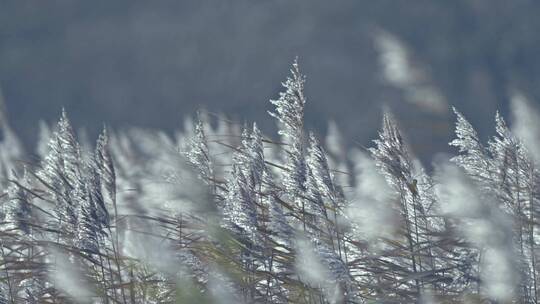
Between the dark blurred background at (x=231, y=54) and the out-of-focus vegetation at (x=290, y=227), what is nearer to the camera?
the out-of-focus vegetation at (x=290, y=227)

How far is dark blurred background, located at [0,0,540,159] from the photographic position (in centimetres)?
2961

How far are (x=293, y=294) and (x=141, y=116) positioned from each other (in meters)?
28.6

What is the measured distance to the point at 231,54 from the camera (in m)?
40.1

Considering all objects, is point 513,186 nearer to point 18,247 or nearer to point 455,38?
point 18,247

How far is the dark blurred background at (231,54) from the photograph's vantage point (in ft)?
97.1

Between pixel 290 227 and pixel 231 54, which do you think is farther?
pixel 231 54

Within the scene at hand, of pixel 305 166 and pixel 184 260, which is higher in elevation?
pixel 305 166

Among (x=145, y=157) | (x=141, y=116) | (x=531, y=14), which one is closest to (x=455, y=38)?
(x=531, y=14)

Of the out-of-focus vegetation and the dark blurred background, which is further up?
the dark blurred background

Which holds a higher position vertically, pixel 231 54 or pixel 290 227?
pixel 231 54

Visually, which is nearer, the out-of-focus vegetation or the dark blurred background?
the out-of-focus vegetation

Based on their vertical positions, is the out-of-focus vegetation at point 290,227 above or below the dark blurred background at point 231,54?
below

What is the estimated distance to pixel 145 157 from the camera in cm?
Answer: 546

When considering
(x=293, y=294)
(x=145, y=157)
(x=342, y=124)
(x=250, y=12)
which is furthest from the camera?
(x=250, y=12)
